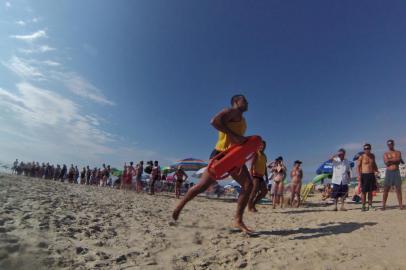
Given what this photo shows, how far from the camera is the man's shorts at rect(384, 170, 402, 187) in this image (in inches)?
284

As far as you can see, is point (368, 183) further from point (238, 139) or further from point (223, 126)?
point (223, 126)

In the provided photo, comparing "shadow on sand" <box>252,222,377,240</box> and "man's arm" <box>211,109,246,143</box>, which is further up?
"man's arm" <box>211,109,246,143</box>

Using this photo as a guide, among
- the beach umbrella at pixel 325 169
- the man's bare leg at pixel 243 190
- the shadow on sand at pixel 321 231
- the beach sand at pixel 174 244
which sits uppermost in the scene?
the beach umbrella at pixel 325 169

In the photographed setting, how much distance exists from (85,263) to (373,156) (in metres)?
7.50

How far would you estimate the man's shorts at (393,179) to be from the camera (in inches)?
284

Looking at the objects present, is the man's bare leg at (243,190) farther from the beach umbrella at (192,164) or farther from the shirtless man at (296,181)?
the beach umbrella at (192,164)

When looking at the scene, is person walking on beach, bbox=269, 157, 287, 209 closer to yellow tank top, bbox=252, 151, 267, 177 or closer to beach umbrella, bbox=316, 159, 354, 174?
yellow tank top, bbox=252, 151, 267, 177

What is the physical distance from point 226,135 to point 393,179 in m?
5.51

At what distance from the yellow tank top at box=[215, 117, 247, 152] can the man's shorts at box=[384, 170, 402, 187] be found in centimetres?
531

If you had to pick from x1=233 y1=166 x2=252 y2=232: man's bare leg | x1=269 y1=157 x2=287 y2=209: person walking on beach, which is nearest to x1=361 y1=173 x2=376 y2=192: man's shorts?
x1=269 y1=157 x2=287 y2=209: person walking on beach

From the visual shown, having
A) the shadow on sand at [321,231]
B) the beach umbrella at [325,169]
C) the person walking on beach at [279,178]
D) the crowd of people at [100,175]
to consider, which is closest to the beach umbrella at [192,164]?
the crowd of people at [100,175]

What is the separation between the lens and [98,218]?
425 cm

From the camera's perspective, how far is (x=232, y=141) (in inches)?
154

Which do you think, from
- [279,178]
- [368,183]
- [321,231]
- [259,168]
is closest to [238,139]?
[321,231]
